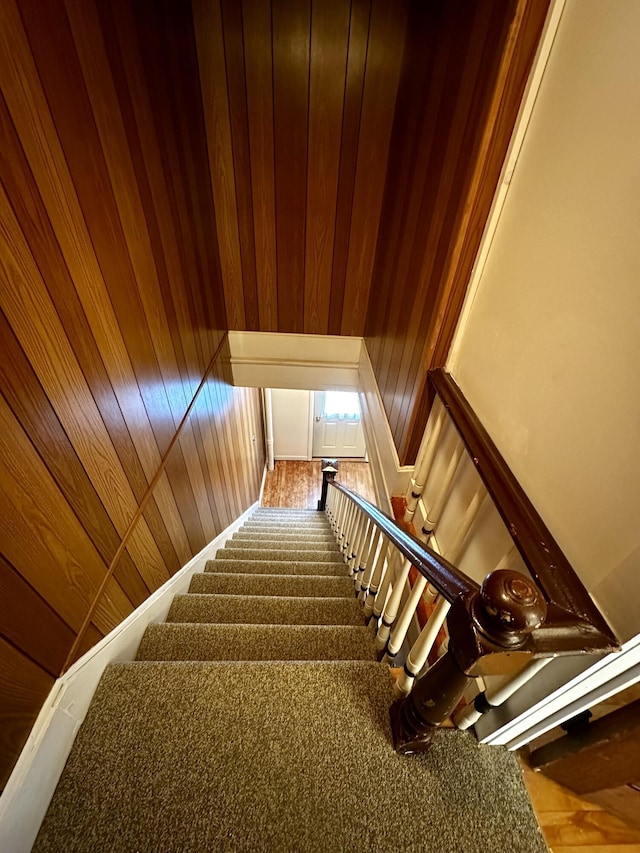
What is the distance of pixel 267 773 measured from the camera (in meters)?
0.89

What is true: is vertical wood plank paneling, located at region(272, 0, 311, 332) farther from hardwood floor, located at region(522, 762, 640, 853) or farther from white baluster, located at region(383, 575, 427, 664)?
hardwood floor, located at region(522, 762, 640, 853)

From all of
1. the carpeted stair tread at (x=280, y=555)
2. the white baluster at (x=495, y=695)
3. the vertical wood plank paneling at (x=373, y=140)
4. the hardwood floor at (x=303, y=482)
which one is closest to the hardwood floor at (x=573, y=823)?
the white baluster at (x=495, y=695)

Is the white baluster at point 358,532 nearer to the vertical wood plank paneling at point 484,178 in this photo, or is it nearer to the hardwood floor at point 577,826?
the vertical wood plank paneling at point 484,178

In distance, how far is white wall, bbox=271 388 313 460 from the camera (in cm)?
562

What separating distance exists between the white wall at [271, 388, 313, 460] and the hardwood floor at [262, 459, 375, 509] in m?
0.20

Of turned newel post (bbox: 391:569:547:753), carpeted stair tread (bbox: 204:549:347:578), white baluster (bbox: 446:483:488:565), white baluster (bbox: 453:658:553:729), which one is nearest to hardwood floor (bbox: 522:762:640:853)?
white baluster (bbox: 453:658:553:729)

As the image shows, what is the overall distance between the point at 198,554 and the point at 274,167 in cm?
236

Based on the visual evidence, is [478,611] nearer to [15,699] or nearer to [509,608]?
[509,608]

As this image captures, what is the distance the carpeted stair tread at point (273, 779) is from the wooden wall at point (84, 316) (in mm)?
214

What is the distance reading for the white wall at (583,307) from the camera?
0.72 metres

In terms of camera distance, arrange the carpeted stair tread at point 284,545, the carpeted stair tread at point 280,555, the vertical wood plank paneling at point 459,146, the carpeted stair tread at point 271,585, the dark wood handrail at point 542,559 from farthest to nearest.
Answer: the carpeted stair tread at point 284,545 → the carpeted stair tread at point 280,555 → the carpeted stair tread at point 271,585 → the vertical wood plank paneling at point 459,146 → the dark wood handrail at point 542,559

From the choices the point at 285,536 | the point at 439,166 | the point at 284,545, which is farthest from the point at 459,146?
the point at 285,536

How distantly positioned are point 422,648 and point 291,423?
5104 mm

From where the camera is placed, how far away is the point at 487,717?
911mm
